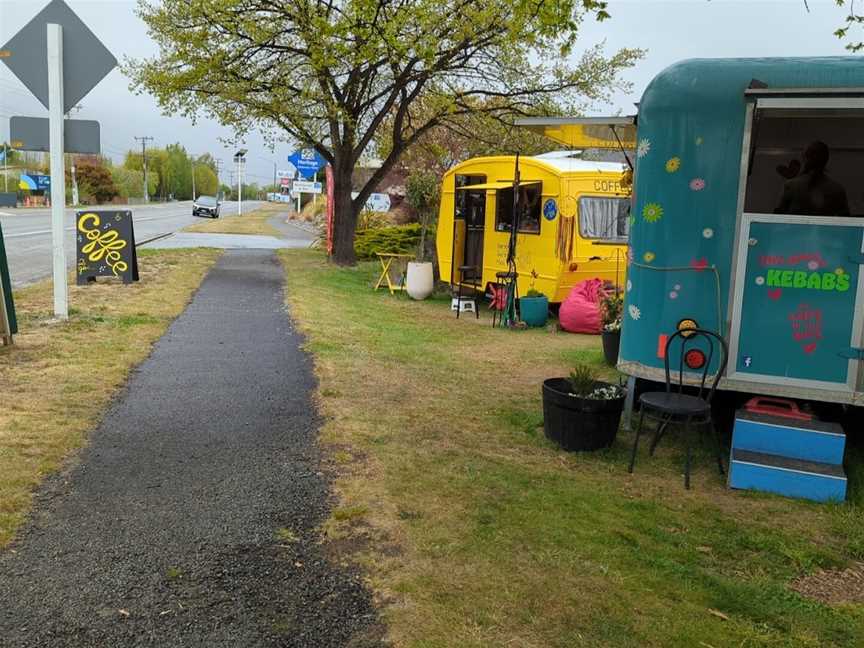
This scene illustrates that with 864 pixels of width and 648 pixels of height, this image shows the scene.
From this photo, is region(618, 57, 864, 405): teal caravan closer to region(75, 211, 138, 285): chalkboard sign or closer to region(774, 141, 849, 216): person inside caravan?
region(774, 141, 849, 216): person inside caravan

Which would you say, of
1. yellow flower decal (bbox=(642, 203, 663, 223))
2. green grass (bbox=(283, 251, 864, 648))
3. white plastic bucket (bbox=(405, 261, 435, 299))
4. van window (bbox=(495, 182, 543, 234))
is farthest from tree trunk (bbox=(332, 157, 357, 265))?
yellow flower decal (bbox=(642, 203, 663, 223))

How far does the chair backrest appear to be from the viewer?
5.04m

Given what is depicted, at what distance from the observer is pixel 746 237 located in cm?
493

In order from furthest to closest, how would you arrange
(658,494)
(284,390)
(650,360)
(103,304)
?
1. (103,304)
2. (284,390)
3. (650,360)
4. (658,494)

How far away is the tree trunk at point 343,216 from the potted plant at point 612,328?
11.5m

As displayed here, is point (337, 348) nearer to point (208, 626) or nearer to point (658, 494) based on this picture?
point (658, 494)

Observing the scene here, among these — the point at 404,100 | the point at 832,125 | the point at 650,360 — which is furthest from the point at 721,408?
the point at 404,100

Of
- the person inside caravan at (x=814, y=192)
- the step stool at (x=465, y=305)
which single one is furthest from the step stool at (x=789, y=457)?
the step stool at (x=465, y=305)

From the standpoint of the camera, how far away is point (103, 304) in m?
10.6

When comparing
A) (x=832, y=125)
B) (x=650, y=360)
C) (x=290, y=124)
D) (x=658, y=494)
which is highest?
(x=290, y=124)

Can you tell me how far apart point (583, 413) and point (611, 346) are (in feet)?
10.8

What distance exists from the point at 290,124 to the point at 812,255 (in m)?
15.3

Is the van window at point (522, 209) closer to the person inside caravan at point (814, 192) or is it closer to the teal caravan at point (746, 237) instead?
the teal caravan at point (746, 237)

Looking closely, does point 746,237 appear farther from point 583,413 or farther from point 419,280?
point 419,280
